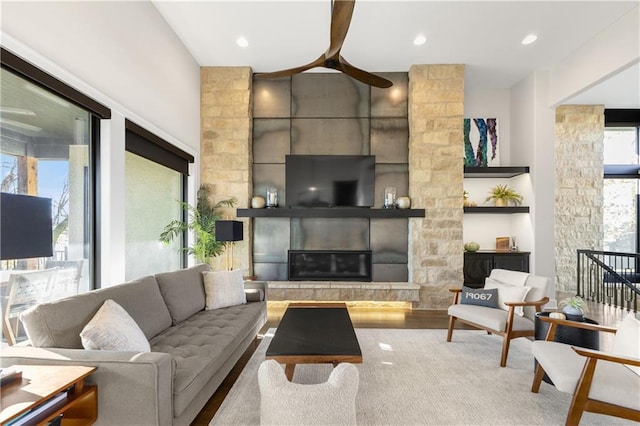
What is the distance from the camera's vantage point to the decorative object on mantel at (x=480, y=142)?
631cm

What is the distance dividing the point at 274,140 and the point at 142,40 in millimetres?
2518

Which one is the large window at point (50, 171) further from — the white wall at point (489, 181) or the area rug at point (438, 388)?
the white wall at point (489, 181)

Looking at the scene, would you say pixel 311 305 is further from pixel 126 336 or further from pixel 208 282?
pixel 126 336

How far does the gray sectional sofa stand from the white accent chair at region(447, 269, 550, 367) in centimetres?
231

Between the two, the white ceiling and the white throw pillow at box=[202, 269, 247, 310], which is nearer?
the white throw pillow at box=[202, 269, 247, 310]

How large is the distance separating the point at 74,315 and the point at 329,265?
411 cm

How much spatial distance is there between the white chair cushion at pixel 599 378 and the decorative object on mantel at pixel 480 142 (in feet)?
15.0

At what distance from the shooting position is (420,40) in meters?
4.84

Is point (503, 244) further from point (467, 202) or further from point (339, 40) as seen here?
point (339, 40)

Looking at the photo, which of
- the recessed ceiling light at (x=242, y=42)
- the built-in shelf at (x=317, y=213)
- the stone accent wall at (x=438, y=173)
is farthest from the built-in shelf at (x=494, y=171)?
the recessed ceiling light at (x=242, y=42)

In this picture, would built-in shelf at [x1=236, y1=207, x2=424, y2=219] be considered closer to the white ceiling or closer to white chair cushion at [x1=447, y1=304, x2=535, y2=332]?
white chair cushion at [x1=447, y1=304, x2=535, y2=332]

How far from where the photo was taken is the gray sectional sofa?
68.1 inches

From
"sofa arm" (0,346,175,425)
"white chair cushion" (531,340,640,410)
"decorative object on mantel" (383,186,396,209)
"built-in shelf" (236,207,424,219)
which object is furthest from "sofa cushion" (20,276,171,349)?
"decorative object on mantel" (383,186,396,209)

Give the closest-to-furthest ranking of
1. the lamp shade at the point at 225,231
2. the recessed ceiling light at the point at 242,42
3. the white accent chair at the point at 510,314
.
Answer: the white accent chair at the point at 510,314
the lamp shade at the point at 225,231
the recessed ceiling light at the point at 242,42
